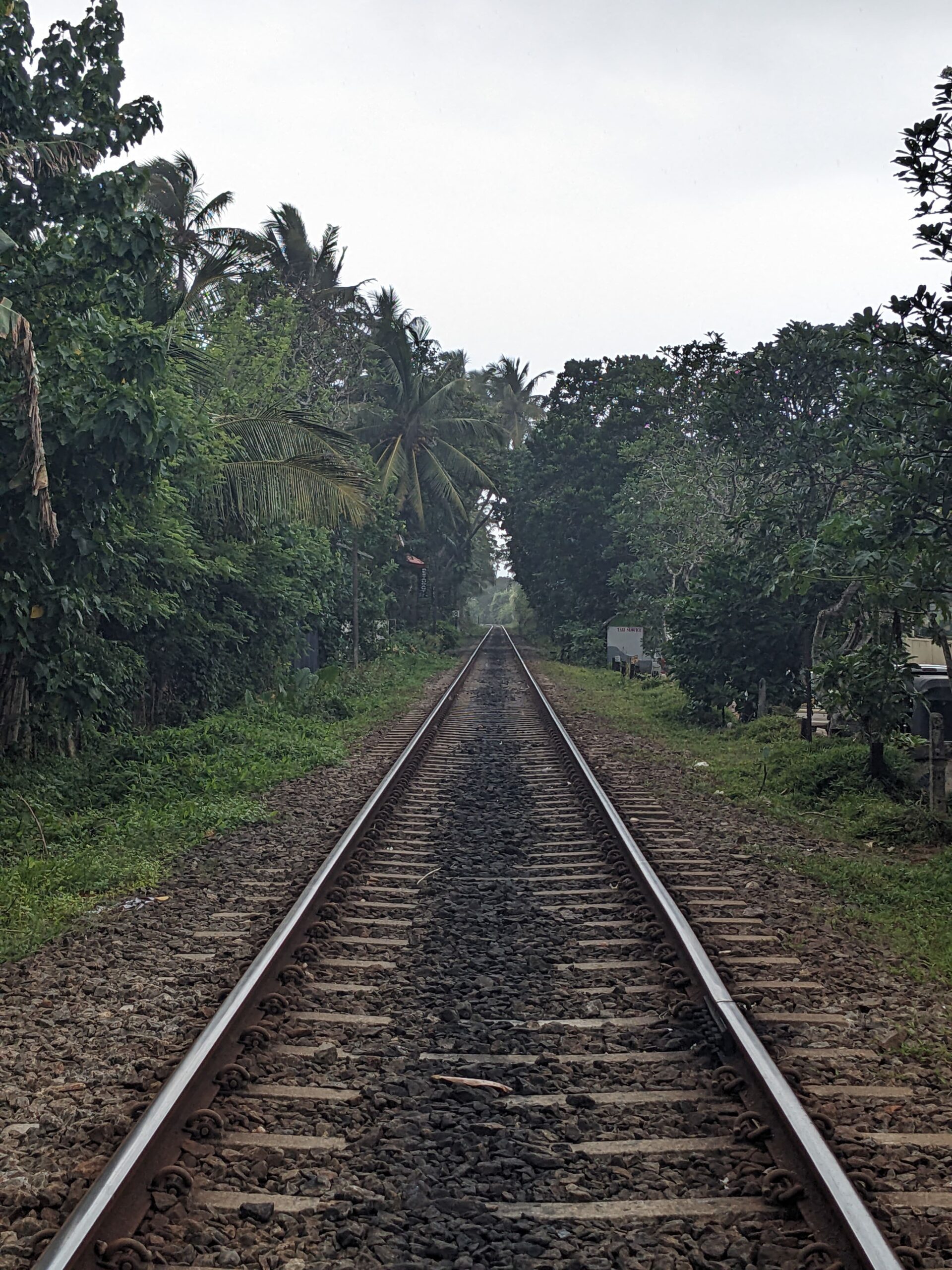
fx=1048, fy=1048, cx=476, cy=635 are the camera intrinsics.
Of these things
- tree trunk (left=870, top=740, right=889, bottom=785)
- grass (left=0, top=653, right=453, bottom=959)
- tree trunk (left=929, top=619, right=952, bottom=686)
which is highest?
tree trunk (left=929, top=619, right=952, bottom=686)

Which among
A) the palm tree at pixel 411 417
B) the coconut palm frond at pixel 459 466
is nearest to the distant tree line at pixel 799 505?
the coconut palm frond at pixel 459 466

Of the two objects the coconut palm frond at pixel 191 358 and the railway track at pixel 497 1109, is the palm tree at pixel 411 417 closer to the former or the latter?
the coconut palm frond at pixel 191 358

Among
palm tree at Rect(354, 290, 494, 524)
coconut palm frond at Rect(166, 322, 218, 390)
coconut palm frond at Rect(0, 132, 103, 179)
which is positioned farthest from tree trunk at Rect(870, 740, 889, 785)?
palm tree at Rect(354, 290, 494, 524)

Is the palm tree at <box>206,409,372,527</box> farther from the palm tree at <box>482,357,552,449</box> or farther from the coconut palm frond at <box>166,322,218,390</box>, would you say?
the palm tree at <box>482,357,552,449</box>

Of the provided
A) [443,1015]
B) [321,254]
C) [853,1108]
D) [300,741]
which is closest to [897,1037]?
[853,1108]

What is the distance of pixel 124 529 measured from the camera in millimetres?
10031

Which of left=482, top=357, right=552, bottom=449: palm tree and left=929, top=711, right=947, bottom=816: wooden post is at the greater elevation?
left=482, top=357, right=552, bottom=449: palm tree

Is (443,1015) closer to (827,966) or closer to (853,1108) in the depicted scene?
(853,1108)

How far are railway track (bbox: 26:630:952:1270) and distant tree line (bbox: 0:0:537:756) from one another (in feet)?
12.8

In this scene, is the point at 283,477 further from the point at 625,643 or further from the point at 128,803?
the point at 625,643

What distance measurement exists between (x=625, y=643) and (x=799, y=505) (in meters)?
12.9

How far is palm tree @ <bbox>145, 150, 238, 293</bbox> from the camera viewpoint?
80.1 feet

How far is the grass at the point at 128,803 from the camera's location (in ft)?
22.1

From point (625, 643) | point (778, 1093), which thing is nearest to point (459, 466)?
point (625, 643)
